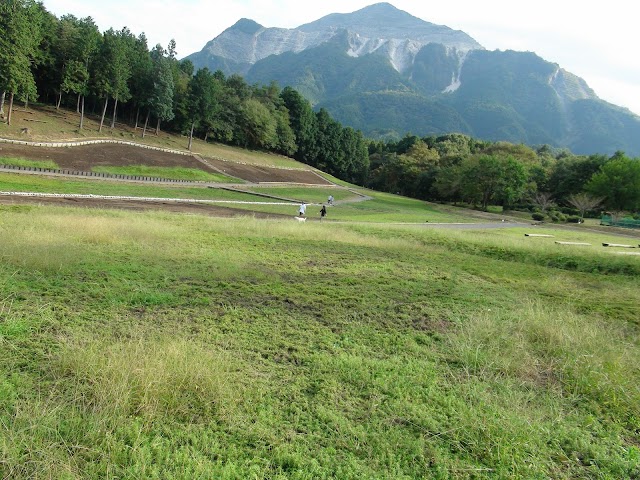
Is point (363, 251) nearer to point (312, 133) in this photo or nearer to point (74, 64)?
point (74, 64)

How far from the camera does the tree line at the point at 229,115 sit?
57.6 metres

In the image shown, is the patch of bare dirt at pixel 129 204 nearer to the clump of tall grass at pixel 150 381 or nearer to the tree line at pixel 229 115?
the clump of tall grass at pixel 150 381

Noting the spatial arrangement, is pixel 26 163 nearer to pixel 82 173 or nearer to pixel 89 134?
pixel 82 173

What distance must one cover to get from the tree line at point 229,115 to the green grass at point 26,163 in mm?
12834

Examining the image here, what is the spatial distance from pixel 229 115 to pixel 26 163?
176 feet

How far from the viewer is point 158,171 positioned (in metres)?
52.9

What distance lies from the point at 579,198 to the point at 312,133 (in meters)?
67.8

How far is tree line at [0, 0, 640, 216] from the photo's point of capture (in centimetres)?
5762

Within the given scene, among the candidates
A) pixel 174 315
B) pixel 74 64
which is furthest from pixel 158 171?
pixel 174 315

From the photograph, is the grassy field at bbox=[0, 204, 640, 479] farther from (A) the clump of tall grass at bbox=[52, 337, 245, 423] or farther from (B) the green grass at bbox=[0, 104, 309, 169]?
(B) the green grass at bbox=[0, 104, 309, 169]

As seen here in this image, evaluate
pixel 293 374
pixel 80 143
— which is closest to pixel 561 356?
pixel 293 374

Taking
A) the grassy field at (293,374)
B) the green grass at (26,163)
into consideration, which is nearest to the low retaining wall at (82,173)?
the green grass at (26,163)

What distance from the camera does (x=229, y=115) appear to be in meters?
87.3

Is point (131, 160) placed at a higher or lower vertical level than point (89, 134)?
lower
